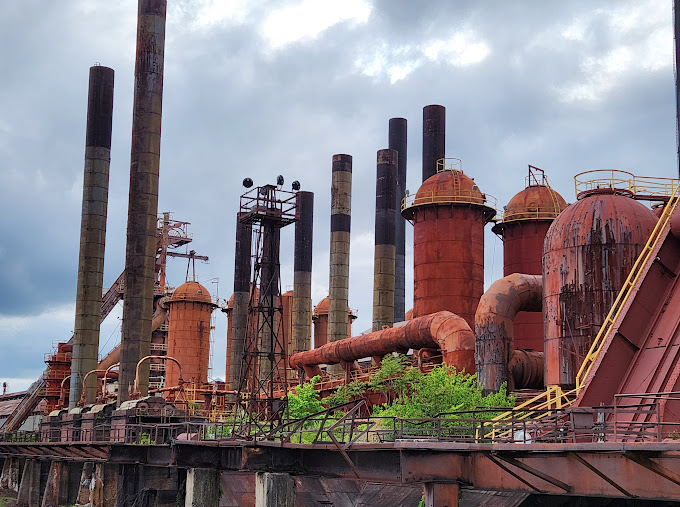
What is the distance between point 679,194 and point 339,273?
45900 millimetres

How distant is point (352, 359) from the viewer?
1794 inches

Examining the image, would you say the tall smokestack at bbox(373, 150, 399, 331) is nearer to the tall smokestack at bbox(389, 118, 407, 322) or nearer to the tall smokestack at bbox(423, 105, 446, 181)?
the tall smokestack at bbox(423, 105, 446, 181)

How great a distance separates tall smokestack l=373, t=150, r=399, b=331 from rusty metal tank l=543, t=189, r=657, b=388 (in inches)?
1377

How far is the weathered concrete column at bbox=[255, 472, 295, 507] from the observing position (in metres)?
24.5

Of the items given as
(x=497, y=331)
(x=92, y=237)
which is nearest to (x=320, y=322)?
(x=92, y=237)

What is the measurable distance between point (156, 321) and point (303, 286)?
15.4 m

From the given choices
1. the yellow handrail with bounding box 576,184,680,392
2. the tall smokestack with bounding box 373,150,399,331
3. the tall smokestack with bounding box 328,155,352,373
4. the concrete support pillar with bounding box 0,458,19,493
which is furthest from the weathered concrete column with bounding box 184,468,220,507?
the tall smokestack with bounding box 328,155,352,373

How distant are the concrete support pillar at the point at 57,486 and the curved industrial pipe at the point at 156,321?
29.7 m

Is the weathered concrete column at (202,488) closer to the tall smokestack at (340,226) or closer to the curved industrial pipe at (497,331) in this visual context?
the curved industrial pipe at (497,331)

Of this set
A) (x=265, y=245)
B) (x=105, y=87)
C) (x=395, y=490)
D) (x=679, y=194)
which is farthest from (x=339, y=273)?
(x=679, y=194)

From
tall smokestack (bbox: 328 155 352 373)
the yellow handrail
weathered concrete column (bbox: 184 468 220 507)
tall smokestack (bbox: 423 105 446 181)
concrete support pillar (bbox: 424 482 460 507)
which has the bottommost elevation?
weathered concrete column (bbox: 184 468 220 507)

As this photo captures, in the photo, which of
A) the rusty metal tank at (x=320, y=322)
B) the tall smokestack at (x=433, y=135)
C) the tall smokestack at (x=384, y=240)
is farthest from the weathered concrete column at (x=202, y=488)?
the rusty metal tank at (x=320, y=322)

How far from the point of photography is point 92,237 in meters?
57.3

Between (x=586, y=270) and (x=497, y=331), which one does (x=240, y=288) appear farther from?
(x=586, y=270)
